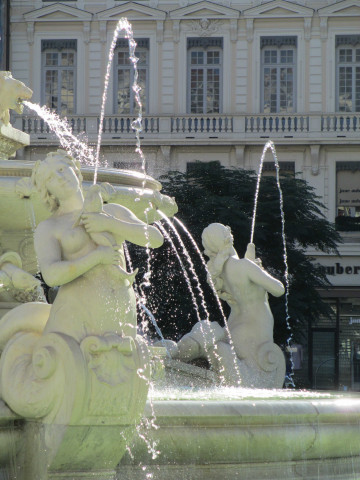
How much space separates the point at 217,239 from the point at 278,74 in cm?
2568

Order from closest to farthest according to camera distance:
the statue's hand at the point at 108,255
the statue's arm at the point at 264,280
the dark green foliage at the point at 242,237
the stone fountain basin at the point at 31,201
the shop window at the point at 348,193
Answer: the statue's hand at the point at 108,255
the stone fountain basin at the point at 31,201
the statue's arm at the point at 264,280
the dark green foliage at the point at 242,237
the shop window at the point at 348,193

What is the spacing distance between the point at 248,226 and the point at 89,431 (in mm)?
17148

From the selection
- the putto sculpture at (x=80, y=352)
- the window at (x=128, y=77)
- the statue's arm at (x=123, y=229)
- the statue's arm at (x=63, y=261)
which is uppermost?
the window at (x=128, y=77)

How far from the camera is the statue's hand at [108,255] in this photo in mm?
4812

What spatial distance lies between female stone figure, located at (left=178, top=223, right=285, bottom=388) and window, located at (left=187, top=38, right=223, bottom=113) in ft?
83.2

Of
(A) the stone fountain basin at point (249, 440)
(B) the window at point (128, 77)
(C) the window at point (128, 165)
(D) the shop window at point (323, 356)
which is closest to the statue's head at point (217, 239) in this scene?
(A) the stone fountain basin at point (249, 440)

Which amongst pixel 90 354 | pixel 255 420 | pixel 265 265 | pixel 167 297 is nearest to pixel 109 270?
pixel 90 354

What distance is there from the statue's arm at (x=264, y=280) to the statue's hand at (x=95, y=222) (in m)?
3.68

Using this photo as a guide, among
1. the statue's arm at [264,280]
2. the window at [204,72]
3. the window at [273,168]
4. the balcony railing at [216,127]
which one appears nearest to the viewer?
the statue's arm at [264,280]

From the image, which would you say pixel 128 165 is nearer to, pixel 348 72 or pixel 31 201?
pixel 348 72

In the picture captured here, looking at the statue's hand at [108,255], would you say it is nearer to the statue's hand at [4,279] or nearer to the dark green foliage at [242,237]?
the statue's hand at [4,279]

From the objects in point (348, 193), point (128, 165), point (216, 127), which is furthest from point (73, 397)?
point (348, 193)

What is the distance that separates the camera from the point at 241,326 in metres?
8.66

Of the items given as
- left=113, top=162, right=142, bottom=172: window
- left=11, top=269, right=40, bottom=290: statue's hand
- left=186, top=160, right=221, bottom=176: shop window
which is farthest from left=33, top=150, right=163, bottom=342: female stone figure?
left=113, top=162, right=142, bottom=172: window
